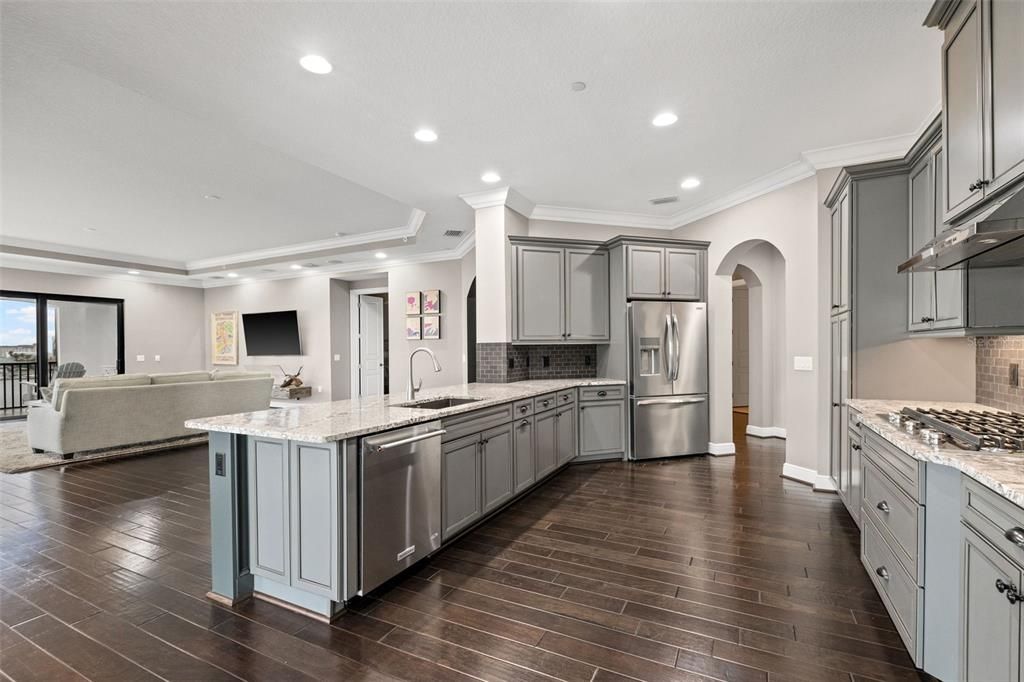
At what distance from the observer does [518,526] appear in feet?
10.6

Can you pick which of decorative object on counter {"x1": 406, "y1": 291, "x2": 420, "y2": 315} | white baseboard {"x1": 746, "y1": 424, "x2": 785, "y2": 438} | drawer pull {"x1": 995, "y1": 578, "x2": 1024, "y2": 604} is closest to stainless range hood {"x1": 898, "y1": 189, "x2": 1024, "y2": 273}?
drawer pull {"x1": 995, "y1": 578, "x2": 1024, "y2": 604}

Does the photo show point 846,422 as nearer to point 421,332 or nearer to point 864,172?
point 864,172

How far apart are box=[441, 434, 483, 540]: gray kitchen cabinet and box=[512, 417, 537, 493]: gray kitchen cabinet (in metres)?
0.56

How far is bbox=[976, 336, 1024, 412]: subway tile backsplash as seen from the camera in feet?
7.77

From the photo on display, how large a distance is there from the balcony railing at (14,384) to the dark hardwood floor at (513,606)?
266 inches

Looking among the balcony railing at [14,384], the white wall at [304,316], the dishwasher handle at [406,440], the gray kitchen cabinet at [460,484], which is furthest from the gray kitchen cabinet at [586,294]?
the balcony railing at [14,384]

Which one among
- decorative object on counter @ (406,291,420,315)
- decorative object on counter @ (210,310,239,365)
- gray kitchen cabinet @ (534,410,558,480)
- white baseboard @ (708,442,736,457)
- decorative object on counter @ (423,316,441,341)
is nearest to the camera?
gray kitchen cabinet @ (534,410,558,480)

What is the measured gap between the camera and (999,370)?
8.38 ft

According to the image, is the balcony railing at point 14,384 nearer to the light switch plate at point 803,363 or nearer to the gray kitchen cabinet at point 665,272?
the gray kitchen cabinet at point 665,272

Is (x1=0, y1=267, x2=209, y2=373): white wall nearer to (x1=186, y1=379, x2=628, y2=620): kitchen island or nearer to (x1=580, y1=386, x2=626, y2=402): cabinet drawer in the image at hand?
(x1=186, y1=379, x2=628, y2=620): kitchen island

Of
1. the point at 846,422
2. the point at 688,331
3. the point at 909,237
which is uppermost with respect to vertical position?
the point at 909,237

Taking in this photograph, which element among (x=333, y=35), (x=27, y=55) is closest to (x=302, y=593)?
(x=333, y=35)

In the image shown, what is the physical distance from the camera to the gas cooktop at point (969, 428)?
1.58 meters

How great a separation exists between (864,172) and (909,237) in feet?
1.68
